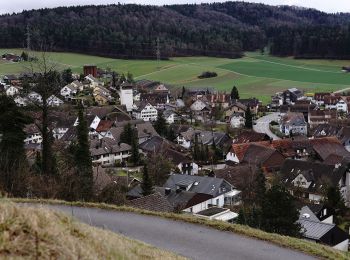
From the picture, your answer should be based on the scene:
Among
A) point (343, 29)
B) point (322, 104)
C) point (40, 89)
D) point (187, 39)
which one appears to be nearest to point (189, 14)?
point (187, 39)

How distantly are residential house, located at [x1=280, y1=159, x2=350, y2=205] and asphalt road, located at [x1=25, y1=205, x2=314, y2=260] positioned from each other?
79.7ft

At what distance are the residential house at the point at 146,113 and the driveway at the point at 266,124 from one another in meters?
12.7

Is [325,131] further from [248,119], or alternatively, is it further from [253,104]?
[253,104]

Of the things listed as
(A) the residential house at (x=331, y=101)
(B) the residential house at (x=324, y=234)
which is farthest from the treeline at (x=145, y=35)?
(B) the residential house at (x=324, y=234)

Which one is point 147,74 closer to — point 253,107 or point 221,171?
point 253,107

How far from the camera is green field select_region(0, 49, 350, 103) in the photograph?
280ft

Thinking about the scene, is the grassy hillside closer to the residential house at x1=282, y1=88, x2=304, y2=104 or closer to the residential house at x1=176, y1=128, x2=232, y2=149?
the residential house at x1=176, y1=128, x2=232, y2=149

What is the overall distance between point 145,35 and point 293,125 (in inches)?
2554

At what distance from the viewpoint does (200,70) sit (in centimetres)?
9881

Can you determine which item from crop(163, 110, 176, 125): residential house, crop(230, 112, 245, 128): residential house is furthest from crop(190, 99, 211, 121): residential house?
crop(230, 112, 245, 128): residential house

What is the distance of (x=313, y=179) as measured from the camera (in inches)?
1369

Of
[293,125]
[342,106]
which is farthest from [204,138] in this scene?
[342,106]

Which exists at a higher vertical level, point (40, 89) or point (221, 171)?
point (40, 89)

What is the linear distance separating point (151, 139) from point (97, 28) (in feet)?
234
